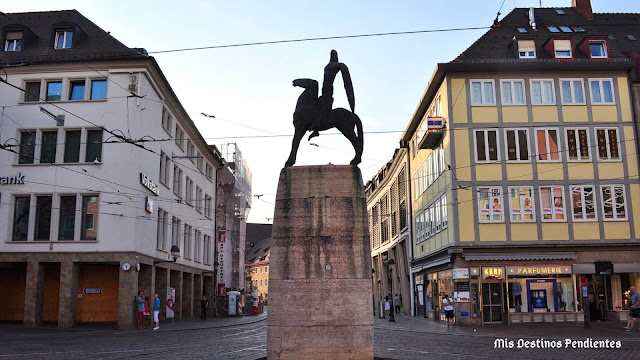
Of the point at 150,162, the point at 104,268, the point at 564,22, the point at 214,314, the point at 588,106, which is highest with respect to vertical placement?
the point at 564,22

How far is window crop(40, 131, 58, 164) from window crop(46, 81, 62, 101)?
72.3 inches

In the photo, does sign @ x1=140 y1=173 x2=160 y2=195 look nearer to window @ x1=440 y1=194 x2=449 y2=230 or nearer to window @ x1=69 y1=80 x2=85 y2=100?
window @ x1=69 y1=80 x2=85 y2=100

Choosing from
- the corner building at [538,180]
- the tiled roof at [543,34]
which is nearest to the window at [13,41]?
the corner building at [538,180]

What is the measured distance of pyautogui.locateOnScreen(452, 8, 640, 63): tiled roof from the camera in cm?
3394

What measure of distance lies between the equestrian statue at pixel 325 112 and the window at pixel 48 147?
73.2 feet

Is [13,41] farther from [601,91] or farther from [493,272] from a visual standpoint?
Result: [601,91]

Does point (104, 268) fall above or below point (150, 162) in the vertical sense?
below

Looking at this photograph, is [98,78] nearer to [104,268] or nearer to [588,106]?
[104,268]

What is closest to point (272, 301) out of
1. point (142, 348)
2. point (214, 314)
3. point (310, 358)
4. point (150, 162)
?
point (310, 358)

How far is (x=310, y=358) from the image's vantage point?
10742 millimetres

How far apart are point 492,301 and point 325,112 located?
22.7 m

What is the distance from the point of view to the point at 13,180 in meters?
30.4

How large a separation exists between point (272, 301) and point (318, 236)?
1.44 metres

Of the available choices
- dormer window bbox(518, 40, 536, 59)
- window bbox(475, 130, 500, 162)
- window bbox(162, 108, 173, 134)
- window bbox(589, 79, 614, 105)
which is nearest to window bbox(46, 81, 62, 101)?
window bbox(162, 108, 173, 134)
